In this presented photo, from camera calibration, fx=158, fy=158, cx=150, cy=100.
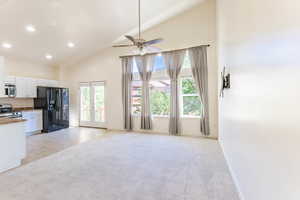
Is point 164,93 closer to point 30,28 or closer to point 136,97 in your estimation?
point 136,97

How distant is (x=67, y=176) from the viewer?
2.63 m

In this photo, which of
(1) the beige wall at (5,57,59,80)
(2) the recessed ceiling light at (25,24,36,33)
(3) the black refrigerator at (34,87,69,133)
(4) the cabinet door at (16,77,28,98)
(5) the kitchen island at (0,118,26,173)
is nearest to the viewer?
(5) the kitchen island at (0,118,26,173)

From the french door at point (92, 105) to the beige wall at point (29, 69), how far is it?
138 cm

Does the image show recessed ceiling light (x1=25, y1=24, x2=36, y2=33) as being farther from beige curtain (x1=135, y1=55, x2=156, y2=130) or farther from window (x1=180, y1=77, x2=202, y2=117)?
window (x1=180, y1=77, x2=202, y2=117)

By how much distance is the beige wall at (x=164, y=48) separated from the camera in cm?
495

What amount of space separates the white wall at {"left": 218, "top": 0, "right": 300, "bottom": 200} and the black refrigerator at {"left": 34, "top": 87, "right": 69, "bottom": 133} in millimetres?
6401

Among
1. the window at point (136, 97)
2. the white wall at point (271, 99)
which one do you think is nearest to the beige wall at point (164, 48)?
the window at point (136, 97)

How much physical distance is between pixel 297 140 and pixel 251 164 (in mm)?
984

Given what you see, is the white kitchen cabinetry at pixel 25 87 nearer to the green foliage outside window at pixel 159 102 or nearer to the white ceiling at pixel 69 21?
the white ceiling at pixel 69 21

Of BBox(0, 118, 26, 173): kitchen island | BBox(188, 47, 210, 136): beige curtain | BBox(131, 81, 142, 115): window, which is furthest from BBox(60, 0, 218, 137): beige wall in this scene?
BBox(0, 118, 26, 173): kitchen island

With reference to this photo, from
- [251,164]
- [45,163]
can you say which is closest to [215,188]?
[251,164]

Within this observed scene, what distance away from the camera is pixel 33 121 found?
5.60m

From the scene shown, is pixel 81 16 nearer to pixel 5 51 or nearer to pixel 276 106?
pixel 5 51

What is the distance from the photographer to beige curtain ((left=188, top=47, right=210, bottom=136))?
4.98m
